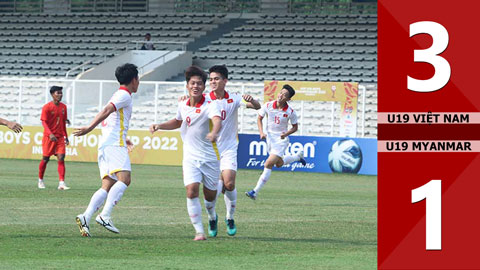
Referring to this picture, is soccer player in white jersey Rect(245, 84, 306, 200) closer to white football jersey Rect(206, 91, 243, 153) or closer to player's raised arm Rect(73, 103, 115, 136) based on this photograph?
white football jersey Rect(206, 91, 243, 153)

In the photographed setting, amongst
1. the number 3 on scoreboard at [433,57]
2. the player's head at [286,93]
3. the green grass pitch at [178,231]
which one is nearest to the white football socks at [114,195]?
the green grass pitch at [178,231]

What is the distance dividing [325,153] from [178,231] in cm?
1665

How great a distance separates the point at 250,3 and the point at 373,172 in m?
16.6

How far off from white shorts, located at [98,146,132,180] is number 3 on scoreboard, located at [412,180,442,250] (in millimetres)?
8026

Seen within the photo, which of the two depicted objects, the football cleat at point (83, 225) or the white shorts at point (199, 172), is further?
the football cleat at point (83, 225)

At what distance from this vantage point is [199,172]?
10.5 meters

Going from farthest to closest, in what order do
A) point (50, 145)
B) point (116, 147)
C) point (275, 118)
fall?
1. point (50, 145)
2. point (275, 118)
3. point (116, 147)

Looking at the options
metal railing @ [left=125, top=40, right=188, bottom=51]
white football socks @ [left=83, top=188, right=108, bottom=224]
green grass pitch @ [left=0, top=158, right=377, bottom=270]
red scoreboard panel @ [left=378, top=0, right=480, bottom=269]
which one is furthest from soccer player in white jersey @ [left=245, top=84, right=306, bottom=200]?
metal railing @ [left=125, top=40, right=188, bottom=51]

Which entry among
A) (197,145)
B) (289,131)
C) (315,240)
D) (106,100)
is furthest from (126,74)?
(106,100)

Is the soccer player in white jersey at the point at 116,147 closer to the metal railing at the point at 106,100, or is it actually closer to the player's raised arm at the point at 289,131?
the player's raised arm at the point at 289,131

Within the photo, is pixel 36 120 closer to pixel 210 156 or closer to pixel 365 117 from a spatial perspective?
pixel 365 117

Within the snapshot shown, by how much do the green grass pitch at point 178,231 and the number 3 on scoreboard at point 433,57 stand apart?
5165 millimetres

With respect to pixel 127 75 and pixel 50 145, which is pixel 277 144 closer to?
pixel 50 145

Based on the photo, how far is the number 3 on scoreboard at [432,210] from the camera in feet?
10.8
